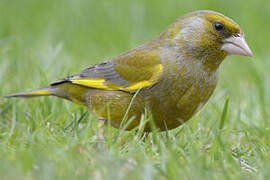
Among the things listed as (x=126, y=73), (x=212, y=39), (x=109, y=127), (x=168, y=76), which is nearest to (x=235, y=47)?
(x=212, y=39)

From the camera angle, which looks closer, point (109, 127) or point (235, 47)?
point (109, 127)

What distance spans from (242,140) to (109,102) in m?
1.32

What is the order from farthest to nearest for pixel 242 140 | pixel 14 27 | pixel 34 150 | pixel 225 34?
pixel 14 27
pixel 242 140
pixel 225 34
pixel 34 150

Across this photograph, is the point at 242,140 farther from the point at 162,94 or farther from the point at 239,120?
the point at 162,94

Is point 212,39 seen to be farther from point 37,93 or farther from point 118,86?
point 37,93

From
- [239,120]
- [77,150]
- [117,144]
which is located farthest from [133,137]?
[239,120]

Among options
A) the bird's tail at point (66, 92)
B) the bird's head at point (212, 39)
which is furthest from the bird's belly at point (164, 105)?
the bird's tail at point (66, 92)

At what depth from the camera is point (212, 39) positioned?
193 inches

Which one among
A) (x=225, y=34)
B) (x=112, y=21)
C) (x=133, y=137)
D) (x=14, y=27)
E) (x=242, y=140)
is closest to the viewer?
(x=133, y=137)

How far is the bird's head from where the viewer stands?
15.9 ft

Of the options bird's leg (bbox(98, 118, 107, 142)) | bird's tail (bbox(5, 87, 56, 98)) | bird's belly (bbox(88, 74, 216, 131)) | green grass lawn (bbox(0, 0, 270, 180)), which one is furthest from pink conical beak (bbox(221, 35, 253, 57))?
bird's tail (bbox(5, 87, 56, 98))

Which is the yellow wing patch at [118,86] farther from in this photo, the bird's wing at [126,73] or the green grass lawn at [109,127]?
the green grass lawn at [109,127]

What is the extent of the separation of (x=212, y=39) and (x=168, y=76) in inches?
21.3

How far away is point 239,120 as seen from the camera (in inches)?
213
